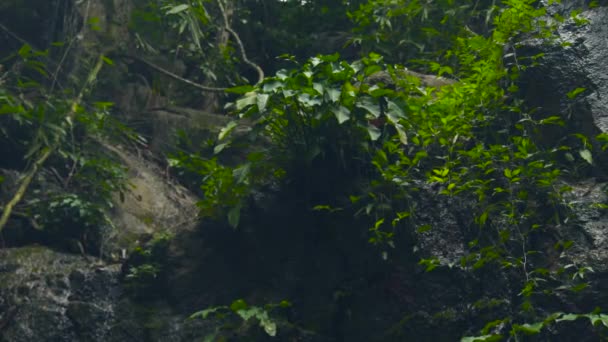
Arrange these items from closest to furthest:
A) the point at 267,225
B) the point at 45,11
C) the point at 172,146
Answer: the point at 267,225 < the point at 172,146 < the point at 45,11

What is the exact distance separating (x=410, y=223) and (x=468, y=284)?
21.0 inches

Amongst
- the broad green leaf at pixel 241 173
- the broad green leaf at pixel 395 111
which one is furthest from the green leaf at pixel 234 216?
the broad green leaf at pixel 395 111

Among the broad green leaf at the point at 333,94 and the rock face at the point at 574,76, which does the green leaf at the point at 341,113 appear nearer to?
the broad green leaf at the point at 333,94

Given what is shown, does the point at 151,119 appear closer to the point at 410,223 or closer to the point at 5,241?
the point at 5,241

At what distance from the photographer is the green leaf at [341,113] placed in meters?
4.48

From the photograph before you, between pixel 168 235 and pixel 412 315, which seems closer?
pixel 412 315

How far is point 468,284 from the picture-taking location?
441cm

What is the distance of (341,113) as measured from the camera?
178 inches

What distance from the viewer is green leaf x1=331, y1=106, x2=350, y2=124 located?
14.7 feet

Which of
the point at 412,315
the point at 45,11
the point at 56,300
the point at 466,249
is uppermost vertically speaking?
the point at 45,11

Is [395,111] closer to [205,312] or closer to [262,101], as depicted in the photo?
[262,101]

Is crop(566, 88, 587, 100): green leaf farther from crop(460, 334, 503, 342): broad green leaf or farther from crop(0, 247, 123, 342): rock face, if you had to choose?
crop(0, 247, 123, 342): rock face

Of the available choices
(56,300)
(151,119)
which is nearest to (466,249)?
(56,300)

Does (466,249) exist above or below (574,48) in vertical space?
below
